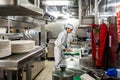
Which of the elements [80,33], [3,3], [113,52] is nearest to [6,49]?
[3,3]

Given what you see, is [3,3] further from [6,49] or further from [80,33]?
[80,33]

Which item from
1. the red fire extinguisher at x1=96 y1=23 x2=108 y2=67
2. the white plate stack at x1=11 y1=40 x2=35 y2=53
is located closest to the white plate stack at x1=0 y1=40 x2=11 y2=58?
the white plate stack at x1=11 y1=40 x2=35 y2=53

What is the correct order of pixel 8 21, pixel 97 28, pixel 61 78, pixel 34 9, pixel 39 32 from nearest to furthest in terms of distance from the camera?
1. pixel 34 9
2. pixel 61 78
3. pixel 97 28
4. pixel 8 21
5. pixel 39 32

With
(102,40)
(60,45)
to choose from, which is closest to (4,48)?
(102,40)

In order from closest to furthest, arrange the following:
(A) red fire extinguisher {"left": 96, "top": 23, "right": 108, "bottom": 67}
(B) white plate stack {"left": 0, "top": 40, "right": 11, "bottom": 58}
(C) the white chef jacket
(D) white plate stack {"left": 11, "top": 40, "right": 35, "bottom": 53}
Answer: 1. (B) white plate stack {"left": 0, "top": 40, "right": 11, "bottom": 58}
2. (D) white plate stack {"left": 11, "top": 40, "right": 35, "bottom": 53}
3. (A) red fire extinguisher {"left": 96, "top": 23, "right": 108, "bottom": 67}
4. (C) the white chef jacket

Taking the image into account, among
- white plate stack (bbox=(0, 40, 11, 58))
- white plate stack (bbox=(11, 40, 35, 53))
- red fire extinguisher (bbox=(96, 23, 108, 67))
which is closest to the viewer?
white plate stack (bbox=(0, 40, 11, 58))

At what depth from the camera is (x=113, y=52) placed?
90.0 inches

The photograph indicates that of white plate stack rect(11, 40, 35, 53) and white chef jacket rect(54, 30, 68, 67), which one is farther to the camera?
white chef jacket rect(54, 30, 68, 67)

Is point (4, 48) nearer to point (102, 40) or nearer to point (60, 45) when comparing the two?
point (102, 40)

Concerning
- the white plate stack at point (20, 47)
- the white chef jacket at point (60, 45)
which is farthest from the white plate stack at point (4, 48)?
the white chef jacket at point (60, 45)

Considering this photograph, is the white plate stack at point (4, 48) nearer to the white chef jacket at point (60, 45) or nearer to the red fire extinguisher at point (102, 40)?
the red fire extinguisher at point (102, 40)

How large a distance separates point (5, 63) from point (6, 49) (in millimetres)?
162

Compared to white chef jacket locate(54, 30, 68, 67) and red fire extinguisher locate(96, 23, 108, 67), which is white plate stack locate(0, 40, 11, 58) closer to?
red fire extinguisher locate(96, 23, 108, 67)

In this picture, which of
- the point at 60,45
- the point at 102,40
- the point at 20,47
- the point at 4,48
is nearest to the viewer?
the point at 4,48
